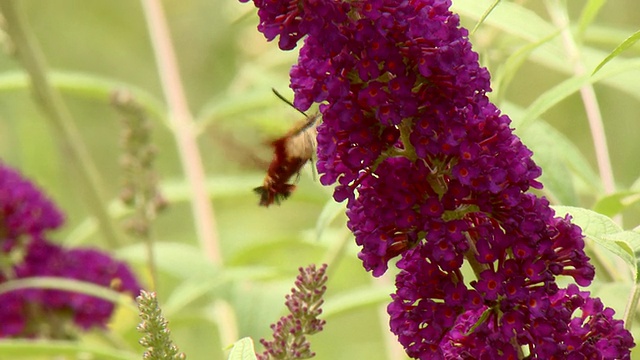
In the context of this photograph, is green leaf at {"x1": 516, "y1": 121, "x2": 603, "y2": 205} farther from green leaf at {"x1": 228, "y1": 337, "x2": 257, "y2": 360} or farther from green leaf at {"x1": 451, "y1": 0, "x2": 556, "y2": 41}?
green leaf at {"x1": 228, "y1": 337, "x2": 257, "y2": 360}

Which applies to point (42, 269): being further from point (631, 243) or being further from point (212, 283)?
point (631, 243)

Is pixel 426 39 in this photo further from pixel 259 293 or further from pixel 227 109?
pixel 227 109

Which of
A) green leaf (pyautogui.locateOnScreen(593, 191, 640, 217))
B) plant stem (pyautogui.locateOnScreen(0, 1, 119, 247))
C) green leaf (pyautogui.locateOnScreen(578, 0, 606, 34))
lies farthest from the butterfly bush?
plant stem (pyautogui.locateOnScreen(0, 1, 119, 247))

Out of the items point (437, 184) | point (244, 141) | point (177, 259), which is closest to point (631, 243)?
point (437, 184)

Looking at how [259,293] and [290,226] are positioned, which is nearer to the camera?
[259,293]

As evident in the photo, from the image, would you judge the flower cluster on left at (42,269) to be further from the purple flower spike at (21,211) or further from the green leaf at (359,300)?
the green leaf at (359,300)

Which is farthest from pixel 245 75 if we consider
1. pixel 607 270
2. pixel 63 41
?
pixel 63 41
